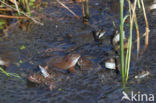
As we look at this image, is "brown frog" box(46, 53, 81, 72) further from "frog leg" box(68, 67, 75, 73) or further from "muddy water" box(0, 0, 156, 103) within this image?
"muddy water" box(0, 0, 156, 103)

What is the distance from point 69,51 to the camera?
3.74 m

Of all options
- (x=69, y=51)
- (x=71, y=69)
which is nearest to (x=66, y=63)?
(x=71, y=69)

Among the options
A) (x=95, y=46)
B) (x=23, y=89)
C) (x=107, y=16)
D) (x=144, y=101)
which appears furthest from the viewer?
(x=107, y=16)

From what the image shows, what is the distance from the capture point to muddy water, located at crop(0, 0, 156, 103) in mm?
2980

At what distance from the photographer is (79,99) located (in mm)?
2930

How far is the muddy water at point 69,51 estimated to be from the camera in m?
2.98

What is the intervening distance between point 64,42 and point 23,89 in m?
1.15

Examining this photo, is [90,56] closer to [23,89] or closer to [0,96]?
[23,89]

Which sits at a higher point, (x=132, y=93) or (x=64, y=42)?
(x=64, y=42)

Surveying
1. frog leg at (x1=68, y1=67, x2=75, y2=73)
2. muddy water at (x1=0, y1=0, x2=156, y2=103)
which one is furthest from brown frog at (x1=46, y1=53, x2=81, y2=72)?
muddy water at (x1=0, y1=0, x2=156, y2=103)

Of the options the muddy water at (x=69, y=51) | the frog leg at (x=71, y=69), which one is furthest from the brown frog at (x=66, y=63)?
the muddy water at (x=69, y=51)

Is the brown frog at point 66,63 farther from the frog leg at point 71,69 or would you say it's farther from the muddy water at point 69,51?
the muddy water at point 69,51

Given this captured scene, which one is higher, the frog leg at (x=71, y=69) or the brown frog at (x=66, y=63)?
the brown frog at (x=66, y=63)

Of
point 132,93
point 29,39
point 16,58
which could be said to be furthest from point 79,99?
point 29,39
